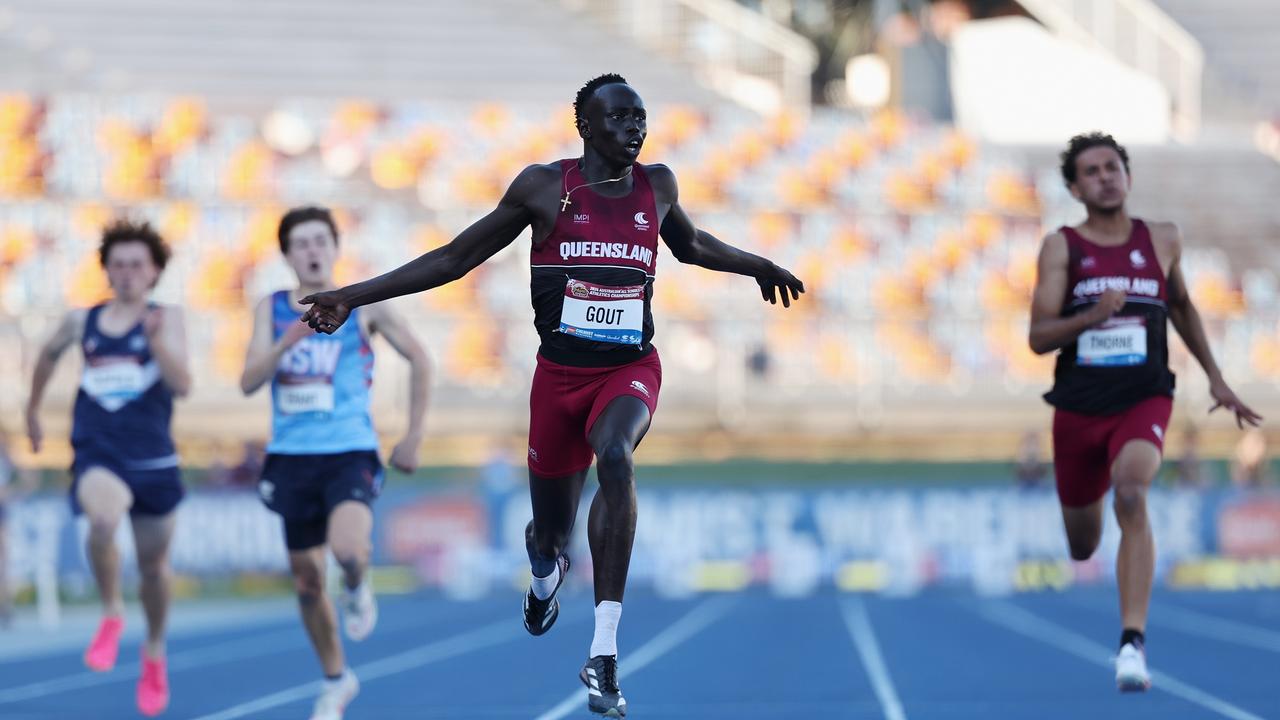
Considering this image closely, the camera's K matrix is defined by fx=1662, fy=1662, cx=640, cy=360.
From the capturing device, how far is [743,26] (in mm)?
34344

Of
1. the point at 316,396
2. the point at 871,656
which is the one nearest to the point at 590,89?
the point at 316,396

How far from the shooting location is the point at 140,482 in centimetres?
832

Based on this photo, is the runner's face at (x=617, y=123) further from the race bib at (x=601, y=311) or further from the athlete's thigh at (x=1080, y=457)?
the athlete's thigh at (x=1080, y=457)

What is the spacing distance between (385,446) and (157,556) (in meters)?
14.2

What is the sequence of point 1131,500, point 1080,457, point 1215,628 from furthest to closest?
point 1215,628
point 1080,457
point 1131,500

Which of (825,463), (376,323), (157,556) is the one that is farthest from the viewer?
A: (825,463)

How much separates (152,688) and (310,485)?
1.46 m

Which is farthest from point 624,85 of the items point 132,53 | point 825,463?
point 132,53

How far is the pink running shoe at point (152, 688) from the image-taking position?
7883 mm

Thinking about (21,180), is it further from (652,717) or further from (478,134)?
(652,717)

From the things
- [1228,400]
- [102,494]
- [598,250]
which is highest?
[598,250]

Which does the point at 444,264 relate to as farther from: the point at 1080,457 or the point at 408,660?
the point at 408,660

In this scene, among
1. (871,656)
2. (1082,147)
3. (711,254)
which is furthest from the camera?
(871,656)

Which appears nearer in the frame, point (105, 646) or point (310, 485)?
point (310, 485)
